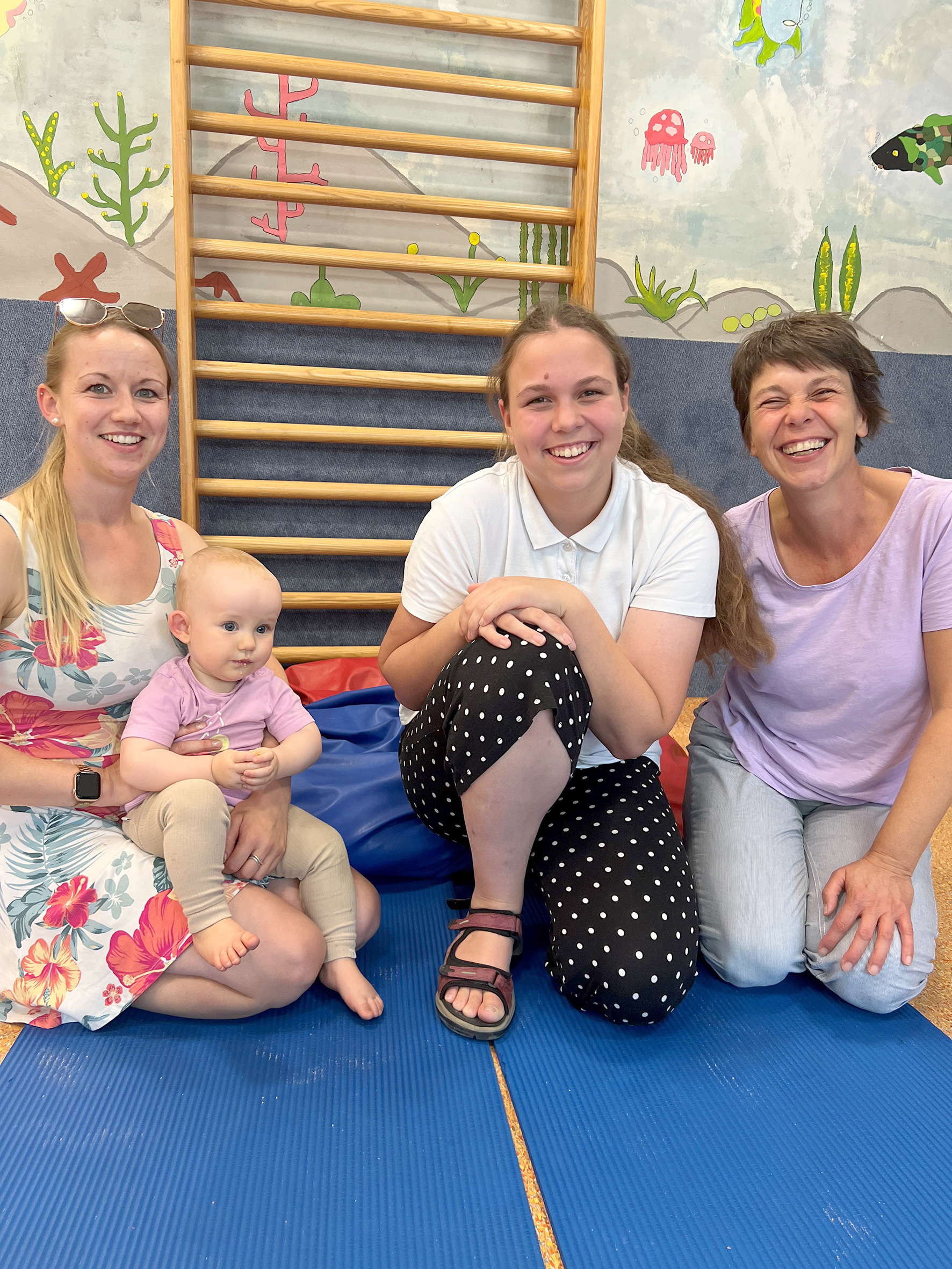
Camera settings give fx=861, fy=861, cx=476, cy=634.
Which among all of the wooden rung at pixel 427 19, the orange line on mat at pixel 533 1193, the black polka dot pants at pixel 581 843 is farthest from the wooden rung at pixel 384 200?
the orange line on mat at pixel 533 1193

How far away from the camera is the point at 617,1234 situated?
88 centimetres

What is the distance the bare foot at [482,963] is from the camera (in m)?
1.19

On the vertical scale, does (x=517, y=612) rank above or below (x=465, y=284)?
below

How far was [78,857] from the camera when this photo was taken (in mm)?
1205

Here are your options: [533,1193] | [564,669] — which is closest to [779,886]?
[564,669]

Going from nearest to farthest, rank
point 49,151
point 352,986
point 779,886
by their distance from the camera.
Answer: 1. point 352,986
2. point 779,886
3. point 49,151

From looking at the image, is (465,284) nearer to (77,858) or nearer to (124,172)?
(124,172)

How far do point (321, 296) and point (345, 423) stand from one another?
1.12ft

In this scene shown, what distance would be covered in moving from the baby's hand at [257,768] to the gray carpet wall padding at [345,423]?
132 cm

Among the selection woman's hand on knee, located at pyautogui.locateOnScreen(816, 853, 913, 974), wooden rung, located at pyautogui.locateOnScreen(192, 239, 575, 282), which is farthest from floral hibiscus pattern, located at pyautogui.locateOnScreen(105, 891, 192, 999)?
wooden rung, located at pyautogui.locateOnScreen(192, 239, 575, 282)

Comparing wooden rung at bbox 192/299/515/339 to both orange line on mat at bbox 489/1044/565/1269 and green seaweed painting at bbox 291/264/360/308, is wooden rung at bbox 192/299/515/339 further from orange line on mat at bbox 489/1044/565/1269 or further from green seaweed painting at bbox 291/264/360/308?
orange line on mat at bbox 489/1044/565/1269

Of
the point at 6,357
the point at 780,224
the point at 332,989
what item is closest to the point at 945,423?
the point at 780,224

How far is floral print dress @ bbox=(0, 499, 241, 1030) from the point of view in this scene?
3.80 feet

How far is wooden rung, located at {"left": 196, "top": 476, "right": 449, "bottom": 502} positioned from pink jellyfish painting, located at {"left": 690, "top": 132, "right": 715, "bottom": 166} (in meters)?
1.22
